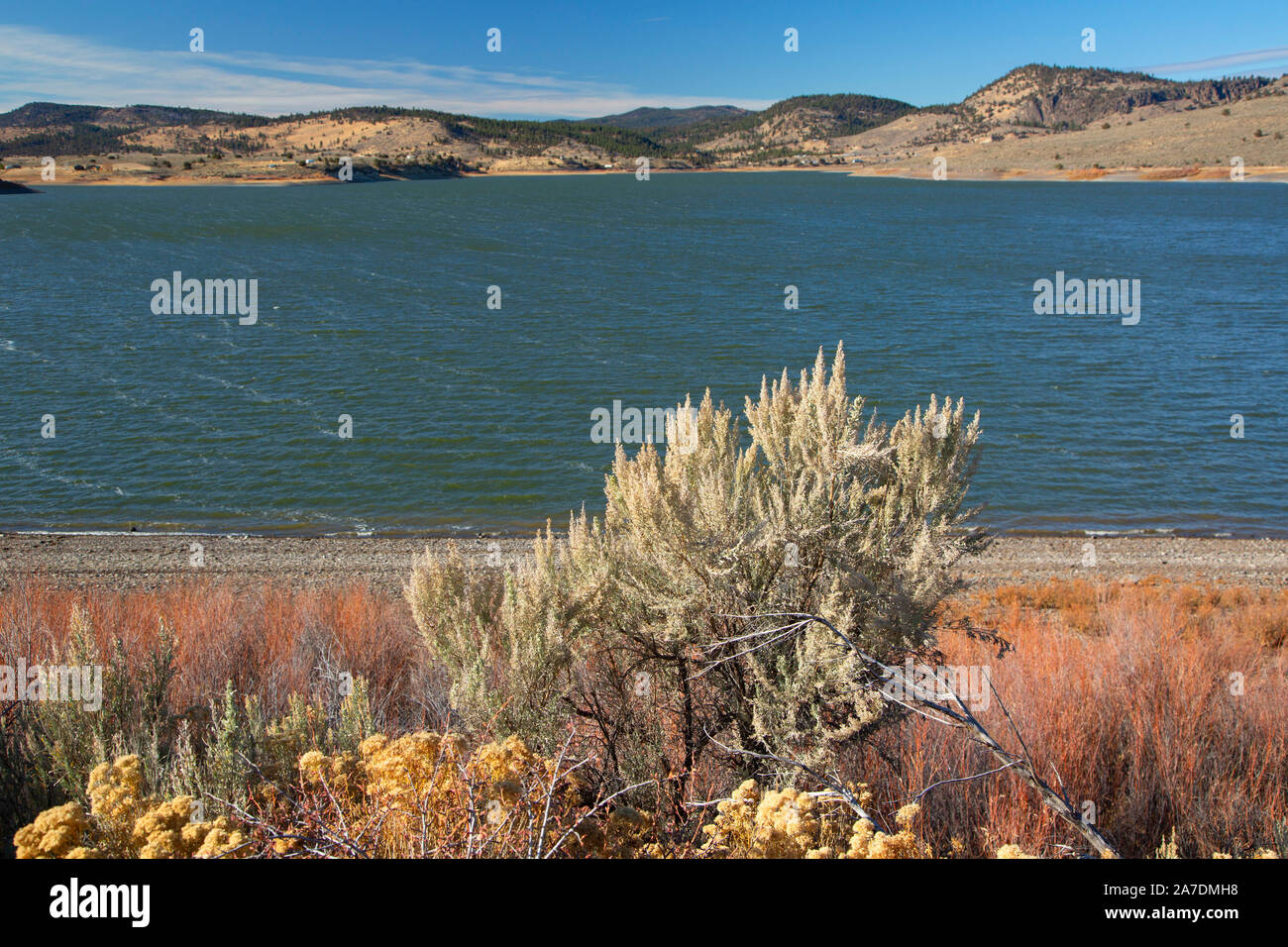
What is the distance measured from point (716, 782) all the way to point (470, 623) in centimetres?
151

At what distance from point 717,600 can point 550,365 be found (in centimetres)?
2244

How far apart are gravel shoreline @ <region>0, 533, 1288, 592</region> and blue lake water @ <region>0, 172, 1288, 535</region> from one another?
3.07 ft

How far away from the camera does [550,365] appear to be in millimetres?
26016

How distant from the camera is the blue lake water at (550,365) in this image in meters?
16.5

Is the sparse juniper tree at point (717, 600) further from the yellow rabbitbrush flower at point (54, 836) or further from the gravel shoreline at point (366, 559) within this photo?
the gravel shoreline at point (366, 559)

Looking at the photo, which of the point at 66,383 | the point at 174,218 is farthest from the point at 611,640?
the point at 174,218

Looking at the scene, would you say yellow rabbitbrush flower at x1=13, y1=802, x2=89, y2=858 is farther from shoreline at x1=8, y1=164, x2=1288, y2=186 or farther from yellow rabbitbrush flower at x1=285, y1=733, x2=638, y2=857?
shoreline at x1=8, y1=164, x2=1288, y2=186

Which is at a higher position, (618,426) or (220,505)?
(618,426)

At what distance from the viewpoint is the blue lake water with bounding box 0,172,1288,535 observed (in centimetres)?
1648

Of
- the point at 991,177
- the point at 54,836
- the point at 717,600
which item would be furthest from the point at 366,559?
the point at 991,177

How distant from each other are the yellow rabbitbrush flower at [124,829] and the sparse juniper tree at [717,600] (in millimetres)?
1403

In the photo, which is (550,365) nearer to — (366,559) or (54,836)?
(366,559)

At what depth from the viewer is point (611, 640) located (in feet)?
15.0
